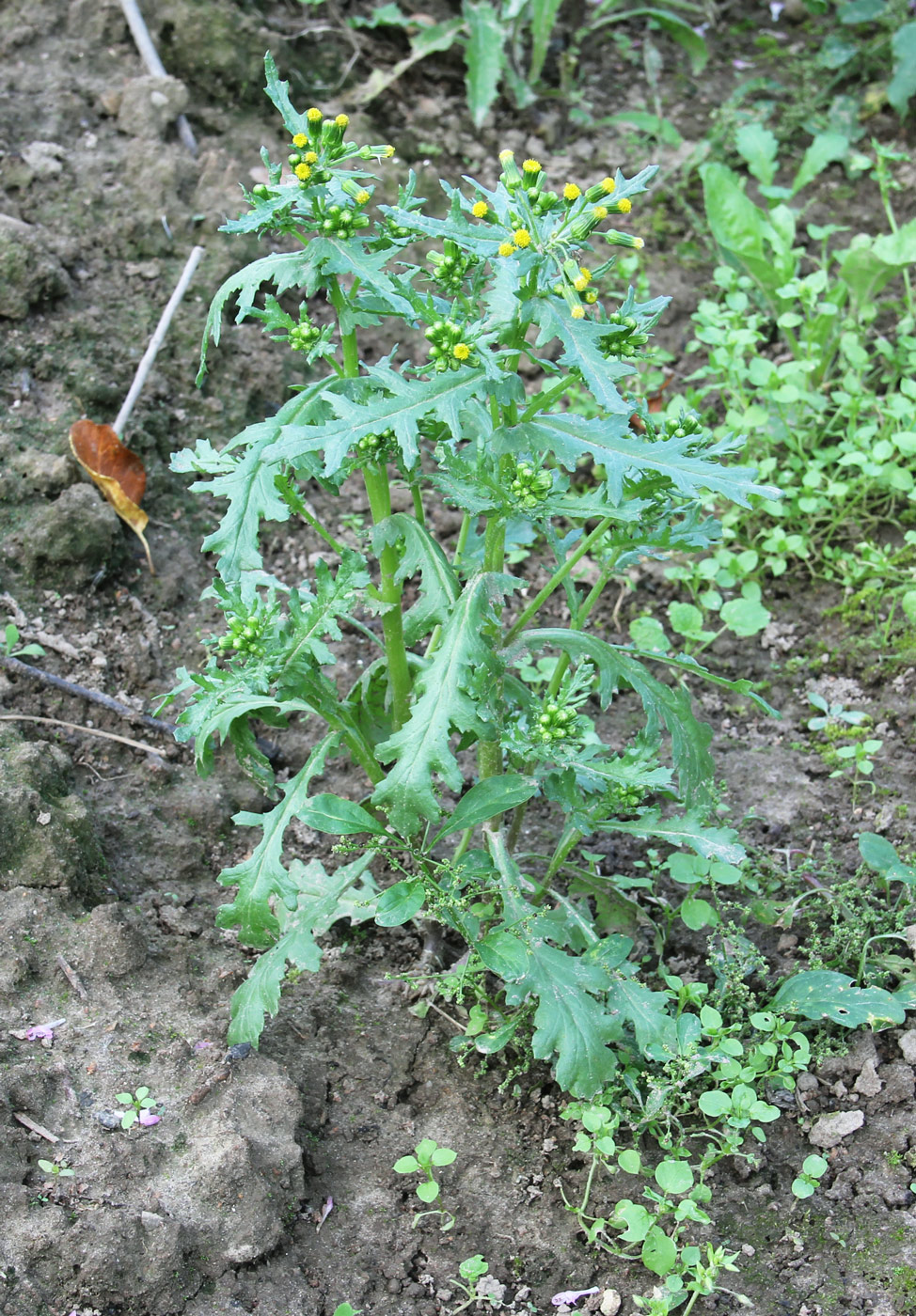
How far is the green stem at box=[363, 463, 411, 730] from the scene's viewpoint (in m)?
Result: 2.51

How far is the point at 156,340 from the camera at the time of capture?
12.7 feet

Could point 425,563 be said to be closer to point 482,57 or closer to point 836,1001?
point 836,1001

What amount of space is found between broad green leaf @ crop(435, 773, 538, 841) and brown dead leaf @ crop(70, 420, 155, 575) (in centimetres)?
161

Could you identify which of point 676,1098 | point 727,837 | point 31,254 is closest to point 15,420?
point 31,254

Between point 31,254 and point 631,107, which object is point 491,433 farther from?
point 631,107

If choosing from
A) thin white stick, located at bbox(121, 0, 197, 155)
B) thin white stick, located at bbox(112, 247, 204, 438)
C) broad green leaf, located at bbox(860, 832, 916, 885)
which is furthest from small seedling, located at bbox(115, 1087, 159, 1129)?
thin white stick, located at bbox(121, 0, 197, 155)

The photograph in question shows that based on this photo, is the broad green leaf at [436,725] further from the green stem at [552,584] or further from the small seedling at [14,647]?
the small seedling at [14,647]

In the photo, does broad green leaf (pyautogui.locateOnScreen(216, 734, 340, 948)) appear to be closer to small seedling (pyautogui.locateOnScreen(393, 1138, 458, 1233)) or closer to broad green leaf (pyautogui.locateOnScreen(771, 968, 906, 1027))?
small seedling (pyautogui.locateOnScreen(393, 1138, 458, 1233))

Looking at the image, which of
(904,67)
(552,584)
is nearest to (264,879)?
(552,584)

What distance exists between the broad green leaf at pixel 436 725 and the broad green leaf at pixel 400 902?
0.63 ft

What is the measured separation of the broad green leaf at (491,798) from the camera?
2463mm

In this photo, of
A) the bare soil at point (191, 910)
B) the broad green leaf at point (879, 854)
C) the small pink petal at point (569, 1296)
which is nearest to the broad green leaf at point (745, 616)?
the bare soil at point (191, 910)

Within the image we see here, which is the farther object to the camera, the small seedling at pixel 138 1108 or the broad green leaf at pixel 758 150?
the broad green leaf at pixel 758 150

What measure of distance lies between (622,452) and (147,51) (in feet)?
11.3
